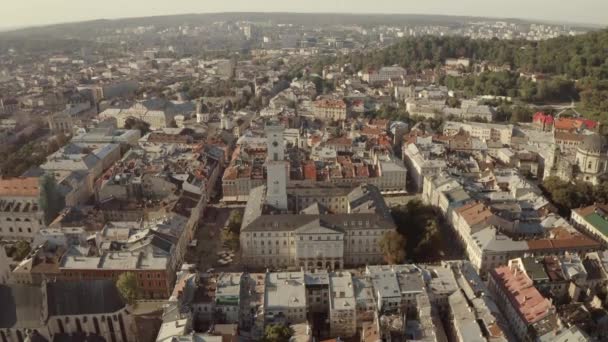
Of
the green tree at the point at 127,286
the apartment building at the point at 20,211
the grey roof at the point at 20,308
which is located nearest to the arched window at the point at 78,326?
the grey roof at the point at 20,308

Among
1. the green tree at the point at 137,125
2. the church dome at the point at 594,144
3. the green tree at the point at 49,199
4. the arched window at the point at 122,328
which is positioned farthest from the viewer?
the green tree at the point at 137,125

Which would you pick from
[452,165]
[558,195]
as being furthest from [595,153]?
[452,165]

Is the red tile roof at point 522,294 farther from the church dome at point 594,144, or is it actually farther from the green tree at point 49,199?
the green tree at point 49,199

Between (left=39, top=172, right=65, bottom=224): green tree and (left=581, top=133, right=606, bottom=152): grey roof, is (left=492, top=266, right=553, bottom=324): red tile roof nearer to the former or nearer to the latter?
(left=581, top=133, right=606, bottom=152): grey roof

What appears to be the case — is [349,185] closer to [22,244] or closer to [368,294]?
[368,294]

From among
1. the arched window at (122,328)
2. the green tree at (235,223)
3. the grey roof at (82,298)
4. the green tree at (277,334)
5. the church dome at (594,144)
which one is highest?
the church dome at (594,144)

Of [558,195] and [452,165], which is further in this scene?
[452,165]
